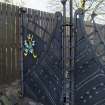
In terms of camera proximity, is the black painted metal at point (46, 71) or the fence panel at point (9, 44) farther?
the fence panel at point (9, 44)

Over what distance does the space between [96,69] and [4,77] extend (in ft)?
7.65

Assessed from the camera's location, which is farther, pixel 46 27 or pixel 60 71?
pixel 46 27

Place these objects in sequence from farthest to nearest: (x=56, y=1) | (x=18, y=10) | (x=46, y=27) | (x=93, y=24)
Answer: (x=56, y=1)
(x=18, y=10)
(x=46, y=27)
(x=93, y=24)

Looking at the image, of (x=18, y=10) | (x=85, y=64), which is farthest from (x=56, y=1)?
(x=85, y=64)

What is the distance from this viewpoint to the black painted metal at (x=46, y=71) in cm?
602

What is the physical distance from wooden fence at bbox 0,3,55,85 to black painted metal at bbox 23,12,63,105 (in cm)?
21

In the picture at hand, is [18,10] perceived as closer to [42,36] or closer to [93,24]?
[42,36]

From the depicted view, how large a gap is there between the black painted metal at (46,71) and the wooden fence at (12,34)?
21cm

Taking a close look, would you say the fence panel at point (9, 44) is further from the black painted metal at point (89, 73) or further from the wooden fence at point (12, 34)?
the black painted metal at point (89, 73)

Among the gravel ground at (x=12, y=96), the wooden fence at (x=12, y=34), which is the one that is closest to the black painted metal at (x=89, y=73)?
the wooden fence at (x=12, y=34)

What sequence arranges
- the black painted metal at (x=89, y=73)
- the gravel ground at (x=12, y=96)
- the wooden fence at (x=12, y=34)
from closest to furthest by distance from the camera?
the black painted metal at (x=89, y=73), the gravel ground at (x=12, y=96), the wooden fence at (x=12, y=34)

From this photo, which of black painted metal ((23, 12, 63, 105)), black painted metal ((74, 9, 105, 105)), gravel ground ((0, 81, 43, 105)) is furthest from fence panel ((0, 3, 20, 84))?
black painted metal ((74, 9, 105, 105))

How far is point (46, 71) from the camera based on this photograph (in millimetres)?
6379

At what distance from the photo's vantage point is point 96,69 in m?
6.00
